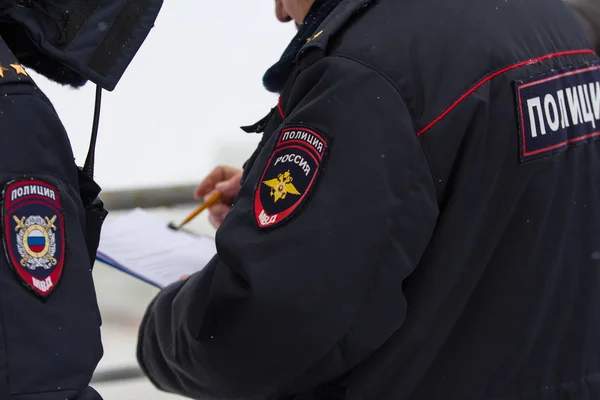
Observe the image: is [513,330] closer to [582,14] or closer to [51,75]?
[51,75]

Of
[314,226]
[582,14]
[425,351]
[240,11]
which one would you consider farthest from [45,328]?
[240,11]

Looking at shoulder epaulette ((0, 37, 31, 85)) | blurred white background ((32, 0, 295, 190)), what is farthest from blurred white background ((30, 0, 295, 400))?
shoulder epaulette ((0, 37, 31, 85))

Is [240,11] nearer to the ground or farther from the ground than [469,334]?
farther from the ground

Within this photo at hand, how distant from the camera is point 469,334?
81cm

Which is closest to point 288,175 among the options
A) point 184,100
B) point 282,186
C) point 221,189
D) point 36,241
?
point 282,186

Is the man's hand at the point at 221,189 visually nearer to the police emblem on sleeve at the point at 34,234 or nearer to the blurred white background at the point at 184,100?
the blurred white background at the point at 184,100

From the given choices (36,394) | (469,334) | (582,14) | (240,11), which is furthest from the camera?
(240,11)

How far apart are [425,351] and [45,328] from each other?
0.36 metres

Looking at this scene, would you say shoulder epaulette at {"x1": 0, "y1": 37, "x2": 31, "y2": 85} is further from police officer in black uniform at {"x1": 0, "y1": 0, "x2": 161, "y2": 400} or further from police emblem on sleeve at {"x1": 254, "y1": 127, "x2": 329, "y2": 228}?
police emblem on sleeve at {"x1": 254, "y1": 127, "x2": 329, "y2": 228}

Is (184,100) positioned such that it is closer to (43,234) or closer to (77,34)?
(77,34)

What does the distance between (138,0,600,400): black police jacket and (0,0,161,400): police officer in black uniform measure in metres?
0.15

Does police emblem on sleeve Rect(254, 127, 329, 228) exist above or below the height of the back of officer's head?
below

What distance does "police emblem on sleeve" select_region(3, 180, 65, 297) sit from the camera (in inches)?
23.5

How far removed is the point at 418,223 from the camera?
72 cm
